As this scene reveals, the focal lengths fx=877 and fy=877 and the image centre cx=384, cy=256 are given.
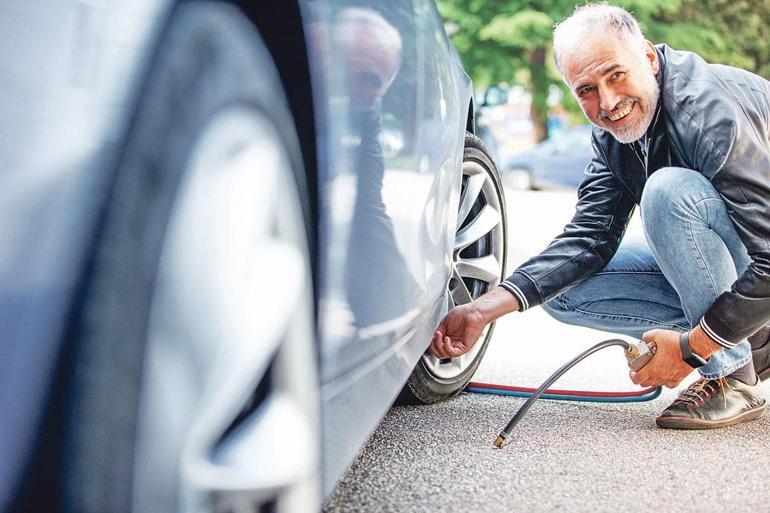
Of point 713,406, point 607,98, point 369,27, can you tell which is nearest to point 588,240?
point 607,98

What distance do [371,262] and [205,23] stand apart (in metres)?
0.51

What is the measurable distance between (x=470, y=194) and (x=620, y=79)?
549 mm

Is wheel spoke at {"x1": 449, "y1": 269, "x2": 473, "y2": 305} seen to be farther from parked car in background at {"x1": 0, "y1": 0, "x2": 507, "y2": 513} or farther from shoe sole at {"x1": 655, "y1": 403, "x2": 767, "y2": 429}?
parked car in background at {"x1": 0, "y1": 0, "x2": 507, "y2": 513}

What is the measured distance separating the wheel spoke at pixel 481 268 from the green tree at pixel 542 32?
1298 cm

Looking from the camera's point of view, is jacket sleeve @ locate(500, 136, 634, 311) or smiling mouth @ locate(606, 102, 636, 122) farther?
jacket sleeve @ locate(500, 136, 634, 311)

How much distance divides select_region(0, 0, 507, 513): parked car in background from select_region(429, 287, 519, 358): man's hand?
105cm

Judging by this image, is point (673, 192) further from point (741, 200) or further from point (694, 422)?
point (694, 422)

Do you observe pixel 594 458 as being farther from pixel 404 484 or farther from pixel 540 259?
pixel 540 259

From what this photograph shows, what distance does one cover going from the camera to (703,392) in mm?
2297

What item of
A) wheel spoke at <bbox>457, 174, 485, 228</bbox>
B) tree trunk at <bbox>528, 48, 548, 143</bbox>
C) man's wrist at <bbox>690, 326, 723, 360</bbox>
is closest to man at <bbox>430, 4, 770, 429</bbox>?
man's wrist at <bbox>690, 326, 723, 360</bbox>

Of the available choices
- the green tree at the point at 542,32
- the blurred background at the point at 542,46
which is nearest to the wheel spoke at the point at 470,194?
the blurred background at the point at 542,46

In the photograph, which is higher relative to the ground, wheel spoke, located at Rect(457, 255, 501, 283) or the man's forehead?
the man's forehead

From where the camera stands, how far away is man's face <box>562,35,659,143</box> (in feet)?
7.34

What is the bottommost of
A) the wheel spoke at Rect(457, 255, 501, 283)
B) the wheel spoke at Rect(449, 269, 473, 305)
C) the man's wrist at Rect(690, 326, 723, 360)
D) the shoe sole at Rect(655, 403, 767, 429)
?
the shoe sole at Rect(655, 403, 767, 429)
